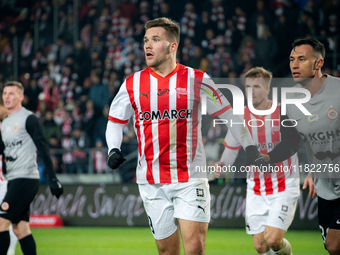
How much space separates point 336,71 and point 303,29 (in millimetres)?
1433

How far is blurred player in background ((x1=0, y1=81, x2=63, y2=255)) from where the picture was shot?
546 cm

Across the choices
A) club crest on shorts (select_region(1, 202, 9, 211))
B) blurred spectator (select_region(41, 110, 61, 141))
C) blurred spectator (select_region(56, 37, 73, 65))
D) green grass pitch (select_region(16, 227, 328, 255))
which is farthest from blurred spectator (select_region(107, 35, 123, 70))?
club crest on shorts (select_region(1, 202, 9, 211))

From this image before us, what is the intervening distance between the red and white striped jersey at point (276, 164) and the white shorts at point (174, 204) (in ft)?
5.28

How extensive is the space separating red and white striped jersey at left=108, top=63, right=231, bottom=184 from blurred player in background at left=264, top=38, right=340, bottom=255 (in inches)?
35.2

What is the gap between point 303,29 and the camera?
12477 mm

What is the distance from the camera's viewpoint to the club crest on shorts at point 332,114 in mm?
4367

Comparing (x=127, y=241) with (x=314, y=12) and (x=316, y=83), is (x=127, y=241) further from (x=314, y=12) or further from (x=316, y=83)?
(x=314, y=12)

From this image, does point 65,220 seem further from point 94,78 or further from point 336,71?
point 336,71

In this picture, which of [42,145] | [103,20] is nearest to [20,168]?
[42,145]

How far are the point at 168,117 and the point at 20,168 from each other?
7.97 feet

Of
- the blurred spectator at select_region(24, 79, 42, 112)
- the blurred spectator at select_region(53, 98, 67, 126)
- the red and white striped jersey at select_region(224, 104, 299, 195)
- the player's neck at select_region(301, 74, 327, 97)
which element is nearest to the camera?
the player's neck at select_region(301, 74, 327, 97)

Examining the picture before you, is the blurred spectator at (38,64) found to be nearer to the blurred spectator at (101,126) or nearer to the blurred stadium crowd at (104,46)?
the blurred stadium crowd at (104,46)

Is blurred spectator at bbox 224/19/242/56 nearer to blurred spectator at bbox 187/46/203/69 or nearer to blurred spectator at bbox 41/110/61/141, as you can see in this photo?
blurred spectator at bbox 187/46/203/69

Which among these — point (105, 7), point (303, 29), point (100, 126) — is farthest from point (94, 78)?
point (303, 29)
